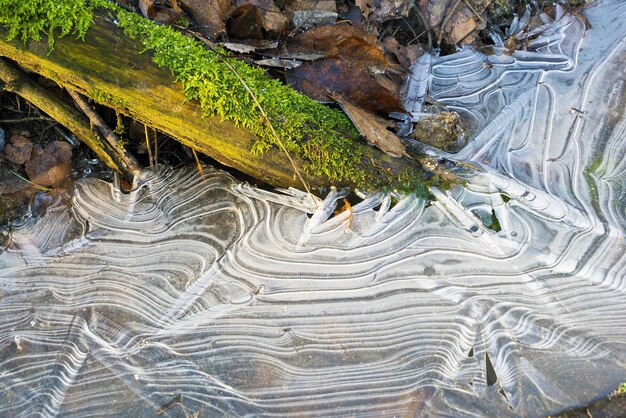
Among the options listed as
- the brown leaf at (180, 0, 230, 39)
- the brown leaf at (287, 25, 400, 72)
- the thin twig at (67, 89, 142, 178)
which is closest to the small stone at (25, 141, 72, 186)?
the thin twig at (67, 89, 142, 178)

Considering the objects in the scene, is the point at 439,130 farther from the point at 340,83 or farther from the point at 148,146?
the point at 148,146

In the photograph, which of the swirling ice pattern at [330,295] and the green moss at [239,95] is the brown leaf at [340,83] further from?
the swirling ice pattern at [330,295]

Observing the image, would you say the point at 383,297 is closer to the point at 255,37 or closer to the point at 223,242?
the point at 223,242

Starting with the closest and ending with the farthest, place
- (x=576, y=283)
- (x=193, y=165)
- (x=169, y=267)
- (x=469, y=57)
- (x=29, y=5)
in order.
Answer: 1. (x=29, y=5)
2. (x=576, y=283)
3. (x=169, y=267)
4. (x=193, y=165)
5. (x=469, y=57)

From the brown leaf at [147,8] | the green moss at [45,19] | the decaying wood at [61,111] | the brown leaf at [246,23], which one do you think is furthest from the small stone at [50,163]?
the brown leaf at [246,23]

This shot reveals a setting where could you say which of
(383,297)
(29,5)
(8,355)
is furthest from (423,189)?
(8,355)

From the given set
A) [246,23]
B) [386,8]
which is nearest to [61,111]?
[246,23]
